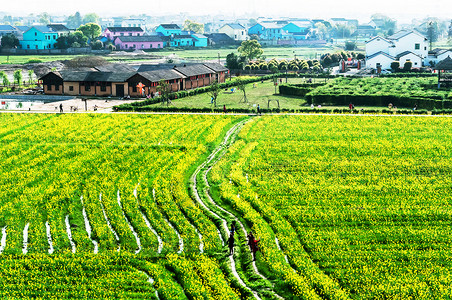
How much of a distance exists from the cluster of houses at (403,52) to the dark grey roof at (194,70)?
108ft

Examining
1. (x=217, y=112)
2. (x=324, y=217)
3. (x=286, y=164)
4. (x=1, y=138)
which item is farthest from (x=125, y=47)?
(x=324, y=217)

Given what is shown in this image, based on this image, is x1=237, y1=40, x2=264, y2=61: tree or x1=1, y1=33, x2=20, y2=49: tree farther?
x1=1, y1=33, x2=20, y2=49: tree

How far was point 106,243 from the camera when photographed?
88.7 feet

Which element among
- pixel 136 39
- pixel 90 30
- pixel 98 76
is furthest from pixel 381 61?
pixel 90 30

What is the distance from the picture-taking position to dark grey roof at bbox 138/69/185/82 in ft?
254

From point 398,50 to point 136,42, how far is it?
84.9 meters

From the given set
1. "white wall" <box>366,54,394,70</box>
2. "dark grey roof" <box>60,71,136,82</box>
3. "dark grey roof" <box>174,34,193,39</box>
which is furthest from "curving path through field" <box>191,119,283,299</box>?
→ "dark grey roof" <box>174,34,193,39</box>

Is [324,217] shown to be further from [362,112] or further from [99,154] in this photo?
[362,112]

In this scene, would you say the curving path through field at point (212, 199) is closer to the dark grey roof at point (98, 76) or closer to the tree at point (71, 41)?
the dark grey roof at point (98, 76)

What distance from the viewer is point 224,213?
31297mm

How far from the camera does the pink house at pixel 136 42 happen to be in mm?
175750

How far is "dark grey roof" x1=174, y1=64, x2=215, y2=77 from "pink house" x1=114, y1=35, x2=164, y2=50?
8662 cm

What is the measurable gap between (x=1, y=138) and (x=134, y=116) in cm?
1407

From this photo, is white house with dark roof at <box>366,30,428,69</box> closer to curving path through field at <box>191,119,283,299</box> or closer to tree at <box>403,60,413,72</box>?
tree at <box>403,60,413,72</box>
